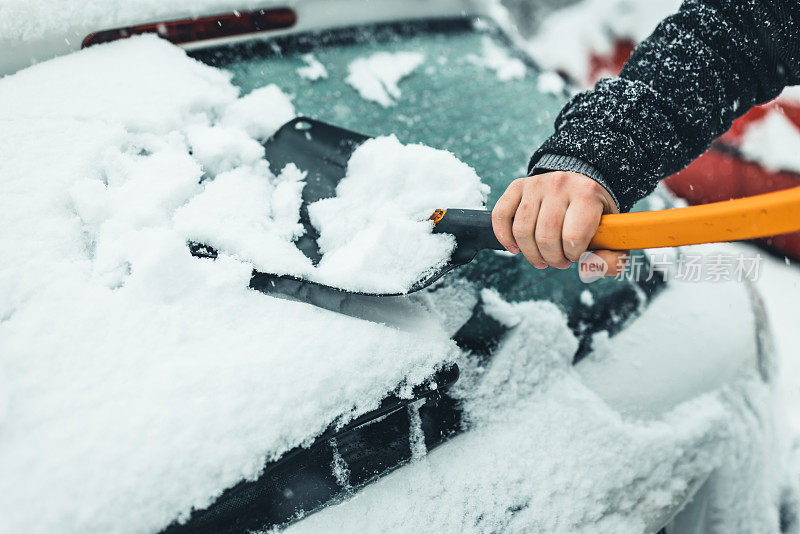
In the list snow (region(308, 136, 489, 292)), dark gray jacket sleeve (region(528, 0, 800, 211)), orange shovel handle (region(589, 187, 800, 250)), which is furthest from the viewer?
dark gray jacket sleeve (region(528, 0, 800, 211))

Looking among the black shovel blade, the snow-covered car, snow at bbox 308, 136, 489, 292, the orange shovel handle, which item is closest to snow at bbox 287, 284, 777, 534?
the snow-covered car

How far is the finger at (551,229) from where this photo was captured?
97 cm

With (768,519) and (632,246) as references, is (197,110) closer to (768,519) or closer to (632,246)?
(632,246)

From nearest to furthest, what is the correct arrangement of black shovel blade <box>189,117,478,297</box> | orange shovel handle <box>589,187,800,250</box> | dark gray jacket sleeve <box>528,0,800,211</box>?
orange shovel handle <box>589,187,800,250</box>, dark gray jacket sleeve <box>528,0,800,211</box>, black shovel blade <box>189,117,478,297</box>

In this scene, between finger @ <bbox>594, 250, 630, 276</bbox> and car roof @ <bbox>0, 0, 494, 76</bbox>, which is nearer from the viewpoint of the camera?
finger @ <bbox>594, 250, 630, 276</bbox>

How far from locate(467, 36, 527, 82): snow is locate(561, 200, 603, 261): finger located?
117 cm

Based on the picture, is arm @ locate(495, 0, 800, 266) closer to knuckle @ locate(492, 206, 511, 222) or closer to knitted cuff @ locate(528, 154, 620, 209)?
knitted cuff @ locate(528, 154, 620, 209)

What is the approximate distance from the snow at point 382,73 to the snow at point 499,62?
11.1 inches

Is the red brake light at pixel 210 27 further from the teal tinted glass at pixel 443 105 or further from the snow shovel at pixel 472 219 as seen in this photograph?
the snow shovel at pixel 472 219

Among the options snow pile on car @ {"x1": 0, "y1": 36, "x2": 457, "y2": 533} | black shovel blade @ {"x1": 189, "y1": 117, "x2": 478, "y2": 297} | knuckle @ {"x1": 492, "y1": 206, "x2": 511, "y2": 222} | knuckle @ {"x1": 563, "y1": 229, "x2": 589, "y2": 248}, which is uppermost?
knuckle @ {"x1": 563, "y1": 229, "x2": 589, "y2": 248}

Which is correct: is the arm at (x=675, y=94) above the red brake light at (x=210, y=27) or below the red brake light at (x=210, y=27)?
above

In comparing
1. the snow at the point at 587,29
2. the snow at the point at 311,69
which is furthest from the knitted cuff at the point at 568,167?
the snow at the point at 587,29

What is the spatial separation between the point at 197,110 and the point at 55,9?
480 millimetres

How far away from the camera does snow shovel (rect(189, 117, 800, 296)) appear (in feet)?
2.65
